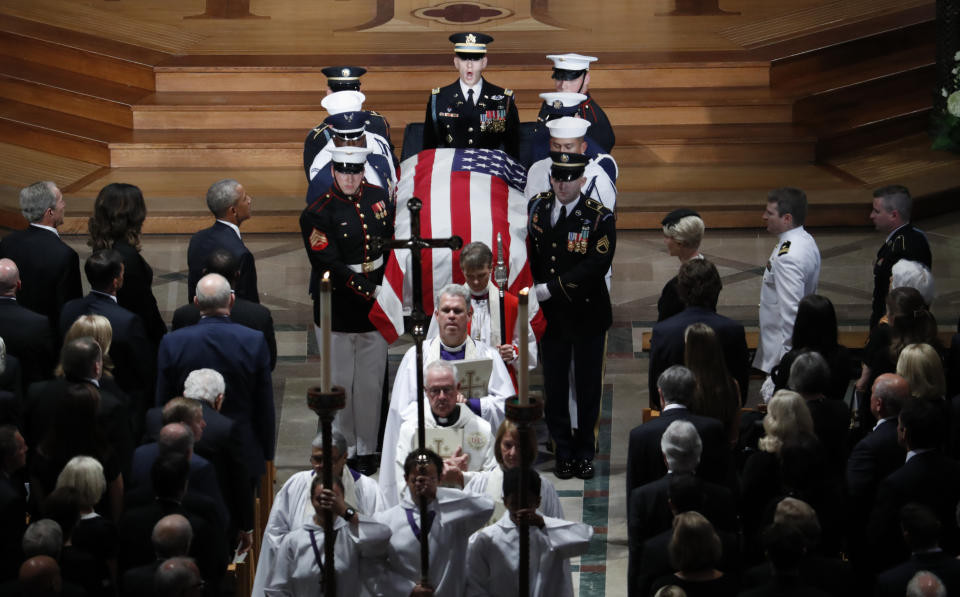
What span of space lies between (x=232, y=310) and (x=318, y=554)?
1.87 meters

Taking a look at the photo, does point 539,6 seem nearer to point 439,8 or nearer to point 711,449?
point 439,8

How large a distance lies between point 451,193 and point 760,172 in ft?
15.0

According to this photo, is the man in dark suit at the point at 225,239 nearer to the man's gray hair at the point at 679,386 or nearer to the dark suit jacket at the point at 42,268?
the dark suit jacket at the point at 42,268

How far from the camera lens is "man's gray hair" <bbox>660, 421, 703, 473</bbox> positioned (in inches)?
212

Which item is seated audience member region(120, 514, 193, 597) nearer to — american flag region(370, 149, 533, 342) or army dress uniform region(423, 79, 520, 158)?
american flag region(370, 149, 533, 342)

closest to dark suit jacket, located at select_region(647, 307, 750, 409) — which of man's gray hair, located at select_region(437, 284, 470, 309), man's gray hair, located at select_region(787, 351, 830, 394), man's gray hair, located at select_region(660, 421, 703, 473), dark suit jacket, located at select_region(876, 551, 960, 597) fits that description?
man's gray hair, located at select_region(787, 351, 830, 394)

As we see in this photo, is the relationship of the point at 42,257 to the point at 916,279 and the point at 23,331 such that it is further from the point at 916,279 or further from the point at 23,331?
the point at 916,279

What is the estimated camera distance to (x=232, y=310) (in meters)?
6.98

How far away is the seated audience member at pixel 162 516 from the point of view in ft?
17.0

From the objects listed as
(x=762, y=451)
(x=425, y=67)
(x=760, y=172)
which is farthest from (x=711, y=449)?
(x=425, y=67)

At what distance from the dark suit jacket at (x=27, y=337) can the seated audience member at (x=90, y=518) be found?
155 centimetres

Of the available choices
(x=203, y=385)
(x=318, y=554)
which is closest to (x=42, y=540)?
(x=318, y=554)

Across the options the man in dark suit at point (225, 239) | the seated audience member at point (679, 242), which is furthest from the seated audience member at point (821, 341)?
the man in dark suit at point (225, 239)

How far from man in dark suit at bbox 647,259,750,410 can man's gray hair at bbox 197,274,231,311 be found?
1944mm
